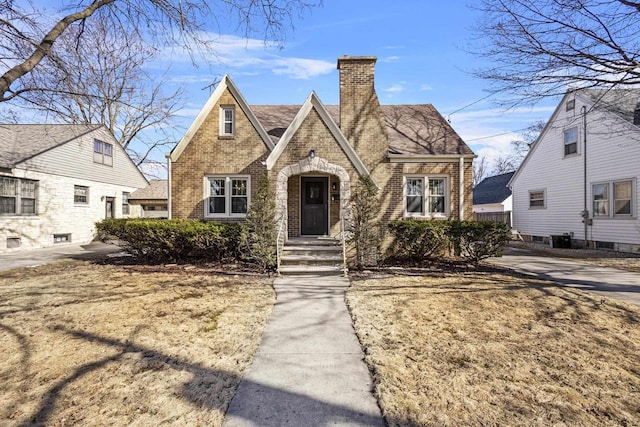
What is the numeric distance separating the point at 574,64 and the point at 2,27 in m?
13.4

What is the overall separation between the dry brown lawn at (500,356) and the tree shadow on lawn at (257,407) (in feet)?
1.50

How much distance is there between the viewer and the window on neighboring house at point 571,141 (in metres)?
16.2

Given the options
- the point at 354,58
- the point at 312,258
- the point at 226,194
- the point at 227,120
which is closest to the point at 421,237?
the point at 312,258

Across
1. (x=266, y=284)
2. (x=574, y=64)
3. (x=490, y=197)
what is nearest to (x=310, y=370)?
(x=266, y=284)

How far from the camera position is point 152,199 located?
22344 millimetres

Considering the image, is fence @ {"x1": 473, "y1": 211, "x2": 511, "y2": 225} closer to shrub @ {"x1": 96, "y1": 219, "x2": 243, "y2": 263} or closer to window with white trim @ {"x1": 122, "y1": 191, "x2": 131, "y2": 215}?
shrub @ {"x1": 96, "y1": 219, "x2": 243, "y2": 263}

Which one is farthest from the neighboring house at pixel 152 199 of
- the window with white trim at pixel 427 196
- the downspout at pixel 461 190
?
the downspout at pixel 461 190

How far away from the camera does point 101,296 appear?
6543 mm

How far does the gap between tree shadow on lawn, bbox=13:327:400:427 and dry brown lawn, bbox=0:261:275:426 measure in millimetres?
18

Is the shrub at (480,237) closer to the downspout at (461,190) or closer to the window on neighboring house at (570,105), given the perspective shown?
the downspout at (461,190)

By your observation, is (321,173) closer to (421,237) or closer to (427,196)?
(427,196)

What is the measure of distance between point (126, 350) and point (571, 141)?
2038 centimetres

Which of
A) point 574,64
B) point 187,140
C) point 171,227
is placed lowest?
point 171,227

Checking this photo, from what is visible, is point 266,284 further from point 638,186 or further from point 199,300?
point 638,186
